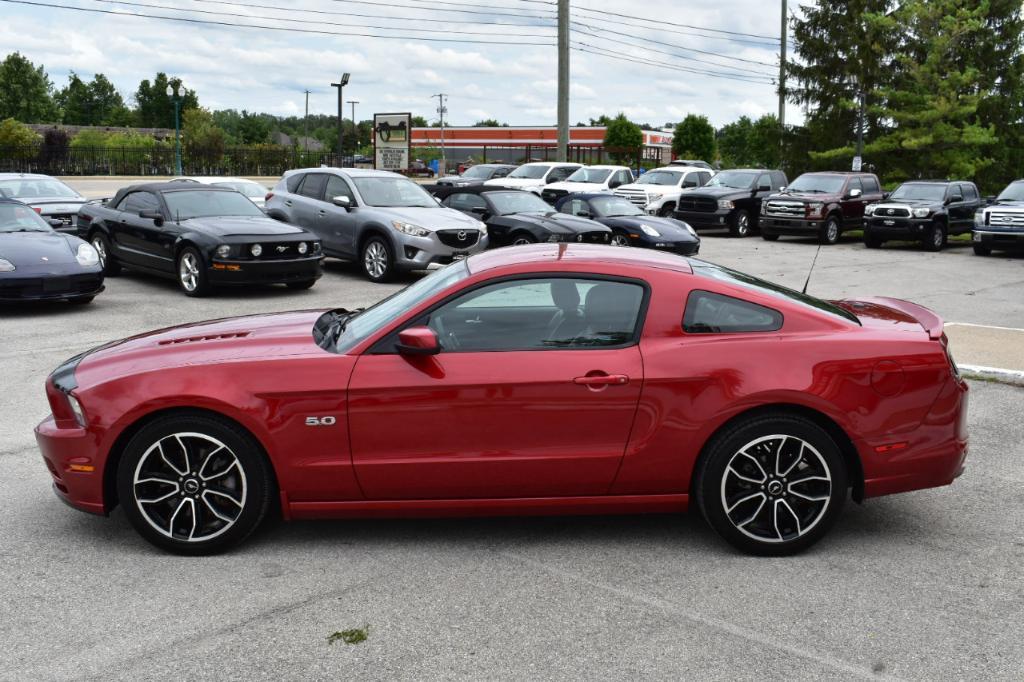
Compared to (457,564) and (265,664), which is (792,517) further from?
(265,664)

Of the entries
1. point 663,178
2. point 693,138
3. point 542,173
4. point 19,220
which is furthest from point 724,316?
point 693,138

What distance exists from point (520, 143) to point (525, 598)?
93.8 metres

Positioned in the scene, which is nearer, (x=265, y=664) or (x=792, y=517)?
(x=265, y=664)

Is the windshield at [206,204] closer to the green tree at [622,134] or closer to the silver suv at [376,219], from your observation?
the silver suv at [376,219]

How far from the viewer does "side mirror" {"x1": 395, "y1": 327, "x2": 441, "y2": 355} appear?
4.51 m


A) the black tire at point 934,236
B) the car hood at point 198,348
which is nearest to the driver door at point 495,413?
the car hood at point 198,348

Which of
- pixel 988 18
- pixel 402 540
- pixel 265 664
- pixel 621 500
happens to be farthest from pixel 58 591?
pixel 988 18

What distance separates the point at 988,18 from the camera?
38438 mm

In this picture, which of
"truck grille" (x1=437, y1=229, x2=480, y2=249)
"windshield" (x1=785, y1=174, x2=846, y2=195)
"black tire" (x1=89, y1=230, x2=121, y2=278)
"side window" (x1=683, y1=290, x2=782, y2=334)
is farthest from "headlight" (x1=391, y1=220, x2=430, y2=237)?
"windshield" (x1=785, y1=174, x2=846, y2=195)

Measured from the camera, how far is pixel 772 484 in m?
4.63

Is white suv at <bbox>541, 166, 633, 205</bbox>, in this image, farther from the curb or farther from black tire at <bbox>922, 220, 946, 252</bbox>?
the curb

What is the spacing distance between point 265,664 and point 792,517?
248 centimetres

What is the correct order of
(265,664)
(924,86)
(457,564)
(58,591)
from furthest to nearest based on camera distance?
(924,86) < (457,564) < (58,591) < (265,664)

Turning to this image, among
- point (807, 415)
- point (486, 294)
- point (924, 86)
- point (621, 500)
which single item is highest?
point (924, 86)
